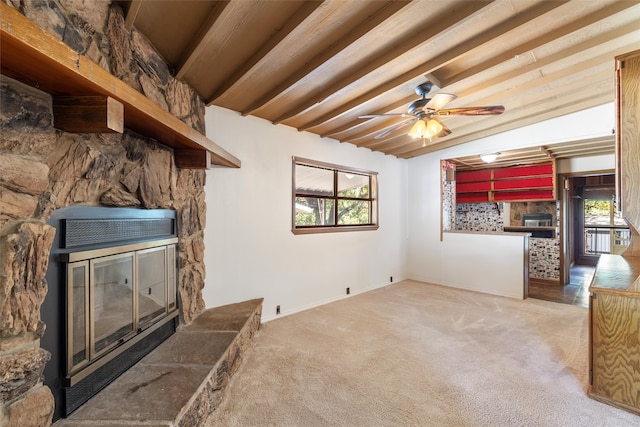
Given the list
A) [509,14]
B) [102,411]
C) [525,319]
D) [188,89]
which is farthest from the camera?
[525,319]

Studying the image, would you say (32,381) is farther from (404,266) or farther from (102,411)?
(404,266)

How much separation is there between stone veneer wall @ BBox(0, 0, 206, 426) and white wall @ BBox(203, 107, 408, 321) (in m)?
1.11

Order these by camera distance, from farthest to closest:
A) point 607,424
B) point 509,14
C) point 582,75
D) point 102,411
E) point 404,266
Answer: point 404,266 < point 582,75 < point 509,14 < point 607,424 < point 102,411

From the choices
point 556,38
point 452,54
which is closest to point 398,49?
point 452,54

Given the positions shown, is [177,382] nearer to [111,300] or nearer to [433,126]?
[111,300]

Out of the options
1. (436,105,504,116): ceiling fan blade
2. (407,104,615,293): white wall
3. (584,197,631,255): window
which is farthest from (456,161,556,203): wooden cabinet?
(436,105,504,116): ceiling fan blade

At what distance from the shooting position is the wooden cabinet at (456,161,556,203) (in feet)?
17.8

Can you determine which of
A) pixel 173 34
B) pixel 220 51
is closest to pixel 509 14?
pixel 220 51

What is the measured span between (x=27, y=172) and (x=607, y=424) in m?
3.40

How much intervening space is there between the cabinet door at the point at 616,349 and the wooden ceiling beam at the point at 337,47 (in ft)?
8.00

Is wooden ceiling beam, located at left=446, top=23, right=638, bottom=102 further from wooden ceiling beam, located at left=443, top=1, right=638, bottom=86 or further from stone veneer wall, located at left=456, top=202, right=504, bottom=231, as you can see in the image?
stone veneer wall, located at left=456, top=202, right=504, bottom=231

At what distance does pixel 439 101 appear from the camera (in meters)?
2.57

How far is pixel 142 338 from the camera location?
1.97 metres

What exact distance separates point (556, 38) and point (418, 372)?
285 centimetres
